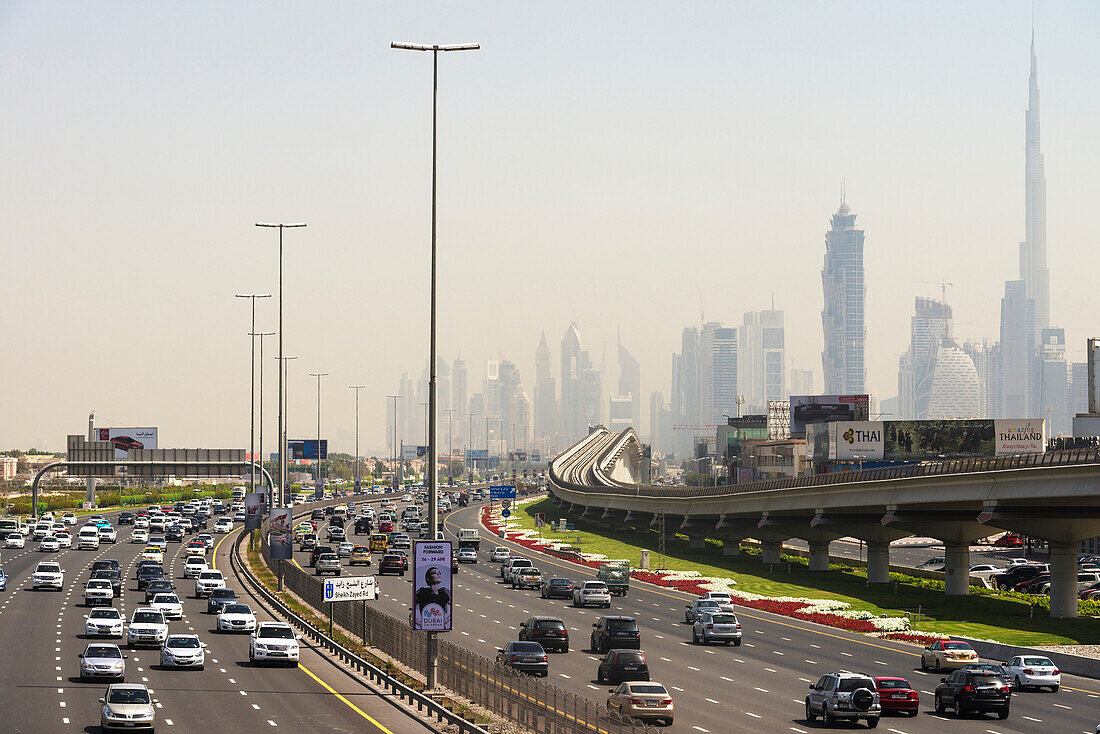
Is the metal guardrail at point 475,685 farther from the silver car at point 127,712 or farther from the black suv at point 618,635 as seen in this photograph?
the black suv at point 618,635

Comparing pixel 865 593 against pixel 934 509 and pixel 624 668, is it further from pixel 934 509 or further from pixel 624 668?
pixel 624 668

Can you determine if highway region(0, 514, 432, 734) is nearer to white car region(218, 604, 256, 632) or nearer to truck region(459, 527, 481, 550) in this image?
white car region(218, 604, 256, 632)

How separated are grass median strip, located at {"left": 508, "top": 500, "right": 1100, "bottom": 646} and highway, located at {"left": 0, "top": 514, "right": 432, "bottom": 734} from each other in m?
34.7

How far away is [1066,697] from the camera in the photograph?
4878cm

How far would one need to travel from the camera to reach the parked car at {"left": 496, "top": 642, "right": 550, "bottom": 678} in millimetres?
48438

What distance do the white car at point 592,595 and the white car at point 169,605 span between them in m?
22.5

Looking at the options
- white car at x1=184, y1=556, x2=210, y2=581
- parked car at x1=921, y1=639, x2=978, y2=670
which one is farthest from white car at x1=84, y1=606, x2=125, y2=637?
parked car at x1=921, y1=639, x2=978, y2=670

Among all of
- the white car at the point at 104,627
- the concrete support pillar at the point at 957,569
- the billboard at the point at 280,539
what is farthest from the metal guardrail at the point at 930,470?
the white car at the point at 104,627

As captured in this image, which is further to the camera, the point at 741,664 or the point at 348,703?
the point at 741,664

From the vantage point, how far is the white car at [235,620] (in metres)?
62.2

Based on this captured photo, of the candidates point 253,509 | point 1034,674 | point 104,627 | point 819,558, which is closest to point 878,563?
point 819,558

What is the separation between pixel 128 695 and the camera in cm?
3525

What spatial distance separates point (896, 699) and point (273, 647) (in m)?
21.7

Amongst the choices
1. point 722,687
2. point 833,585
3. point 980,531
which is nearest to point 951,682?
point 722,687
